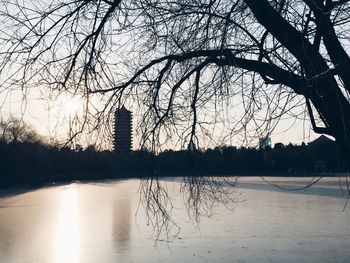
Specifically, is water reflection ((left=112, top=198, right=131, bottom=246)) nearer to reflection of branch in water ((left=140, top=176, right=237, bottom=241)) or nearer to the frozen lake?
the frozen lake

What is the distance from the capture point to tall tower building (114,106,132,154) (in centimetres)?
401

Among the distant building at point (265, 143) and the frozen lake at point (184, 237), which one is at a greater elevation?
the distant building at point (265, 143)

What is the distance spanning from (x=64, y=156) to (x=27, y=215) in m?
15.1

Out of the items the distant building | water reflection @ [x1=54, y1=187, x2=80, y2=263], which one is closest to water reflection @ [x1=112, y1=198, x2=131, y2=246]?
water reflection @ [x1=54, y1=187, x2=80, y2=263]

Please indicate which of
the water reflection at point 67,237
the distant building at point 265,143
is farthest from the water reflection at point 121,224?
the distant building at point 265,143

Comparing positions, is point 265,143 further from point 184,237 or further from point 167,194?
point 184,237

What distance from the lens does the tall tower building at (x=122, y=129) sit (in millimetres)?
4008

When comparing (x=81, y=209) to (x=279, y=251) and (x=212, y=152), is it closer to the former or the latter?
(x=279, y=251)

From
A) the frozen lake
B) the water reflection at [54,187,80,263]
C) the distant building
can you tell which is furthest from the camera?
the water reflection at [54,187,80,263]

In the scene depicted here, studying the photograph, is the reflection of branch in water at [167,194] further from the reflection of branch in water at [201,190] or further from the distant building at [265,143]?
the distant building at [265,143]

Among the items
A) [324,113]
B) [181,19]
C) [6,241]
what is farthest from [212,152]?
[6,241]

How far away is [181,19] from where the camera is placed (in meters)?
3.81

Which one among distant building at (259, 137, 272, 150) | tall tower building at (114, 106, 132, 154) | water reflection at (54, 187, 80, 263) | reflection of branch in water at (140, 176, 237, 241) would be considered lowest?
water reflection at (54, 187, 80, 263)

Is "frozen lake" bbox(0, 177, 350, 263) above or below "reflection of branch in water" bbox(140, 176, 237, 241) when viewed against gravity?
below
